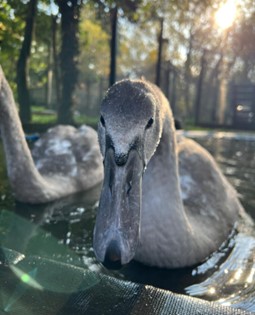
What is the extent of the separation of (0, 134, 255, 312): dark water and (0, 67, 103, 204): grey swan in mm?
176

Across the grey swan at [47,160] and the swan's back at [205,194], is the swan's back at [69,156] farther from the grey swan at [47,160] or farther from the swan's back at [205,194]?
the swan's back at [205,194]

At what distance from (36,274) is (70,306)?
0.36m

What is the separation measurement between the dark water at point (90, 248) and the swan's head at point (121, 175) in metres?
0.98

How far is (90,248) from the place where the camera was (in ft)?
11.0

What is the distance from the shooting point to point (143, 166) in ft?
7.03

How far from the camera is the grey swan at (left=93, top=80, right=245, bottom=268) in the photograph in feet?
6.49

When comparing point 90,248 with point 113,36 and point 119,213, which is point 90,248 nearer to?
point 119,213

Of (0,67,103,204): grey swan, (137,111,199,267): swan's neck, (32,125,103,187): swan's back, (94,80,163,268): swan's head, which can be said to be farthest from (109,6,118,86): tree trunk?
(94,80,163,268): swan's head

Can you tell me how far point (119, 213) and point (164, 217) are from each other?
104cm

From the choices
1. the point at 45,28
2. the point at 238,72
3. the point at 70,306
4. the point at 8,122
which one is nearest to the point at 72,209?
the point at 8,122

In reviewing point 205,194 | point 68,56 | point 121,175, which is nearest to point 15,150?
point 205,194

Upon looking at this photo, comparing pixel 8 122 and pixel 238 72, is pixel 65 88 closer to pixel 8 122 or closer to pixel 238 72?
pixel 8 122

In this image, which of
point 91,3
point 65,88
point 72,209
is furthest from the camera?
point 65,88

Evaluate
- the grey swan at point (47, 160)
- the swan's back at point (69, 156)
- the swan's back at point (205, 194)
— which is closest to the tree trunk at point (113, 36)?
the grey swan at point (47, 160)
